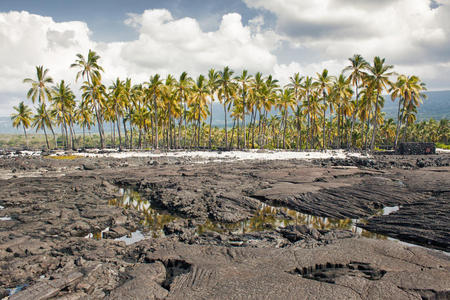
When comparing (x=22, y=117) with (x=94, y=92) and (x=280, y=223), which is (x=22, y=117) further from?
(x=280, y=223)

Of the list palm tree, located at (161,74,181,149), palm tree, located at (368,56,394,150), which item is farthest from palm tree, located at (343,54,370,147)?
palm tree, located at (161,74,181,149)

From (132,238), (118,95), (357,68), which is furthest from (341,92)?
(132,238)

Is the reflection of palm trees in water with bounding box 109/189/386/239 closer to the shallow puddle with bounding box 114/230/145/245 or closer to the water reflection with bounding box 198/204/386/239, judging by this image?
the water reflection with bounding box 198/204/386/239

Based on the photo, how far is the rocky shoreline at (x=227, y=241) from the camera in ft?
20.3

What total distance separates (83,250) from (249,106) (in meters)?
46.5

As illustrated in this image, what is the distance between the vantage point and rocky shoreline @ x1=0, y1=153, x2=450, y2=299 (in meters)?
6.20

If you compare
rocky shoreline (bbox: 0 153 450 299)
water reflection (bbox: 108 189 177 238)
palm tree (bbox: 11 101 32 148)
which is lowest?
water reflection (bbox: 108 189 177 238)

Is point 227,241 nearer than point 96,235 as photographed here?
Yes

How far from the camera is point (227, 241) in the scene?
905 centimetres

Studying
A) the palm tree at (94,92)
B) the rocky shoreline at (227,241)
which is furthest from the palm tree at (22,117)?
the rocky shoreline at (227,241)

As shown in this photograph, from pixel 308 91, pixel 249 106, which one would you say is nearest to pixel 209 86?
pixel 249 106

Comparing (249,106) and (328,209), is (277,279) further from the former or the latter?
(249,106)

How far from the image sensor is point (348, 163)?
2850 cm

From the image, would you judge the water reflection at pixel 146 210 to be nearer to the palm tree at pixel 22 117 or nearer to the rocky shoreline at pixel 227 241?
the rocky shoreline at pixel 227 241
